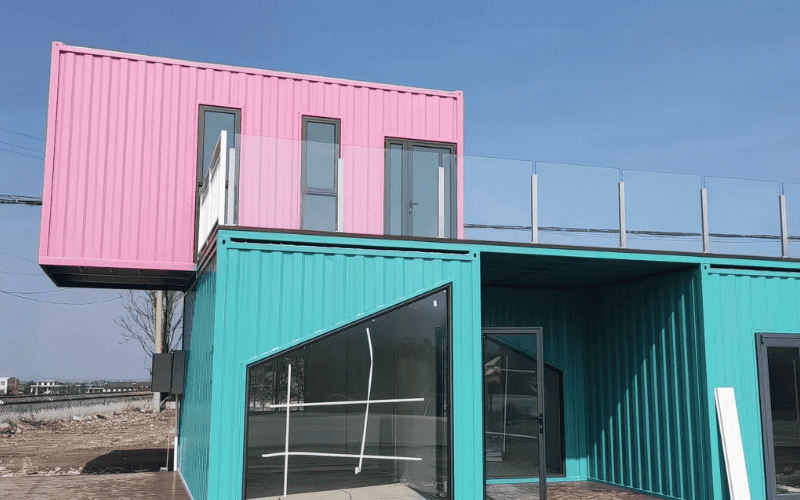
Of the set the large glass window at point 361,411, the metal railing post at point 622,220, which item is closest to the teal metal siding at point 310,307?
the large glass window at point 361,411

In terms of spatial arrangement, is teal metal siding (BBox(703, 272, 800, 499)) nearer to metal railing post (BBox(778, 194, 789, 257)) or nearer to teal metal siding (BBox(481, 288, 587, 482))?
metal railing post (BBox(778, 194, 789, 257))

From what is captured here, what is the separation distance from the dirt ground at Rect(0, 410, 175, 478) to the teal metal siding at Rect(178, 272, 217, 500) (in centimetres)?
196

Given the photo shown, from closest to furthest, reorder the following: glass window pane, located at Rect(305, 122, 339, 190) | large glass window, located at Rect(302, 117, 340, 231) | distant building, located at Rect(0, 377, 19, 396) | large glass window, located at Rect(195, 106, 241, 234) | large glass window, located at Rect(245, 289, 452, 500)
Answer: large glass window, located at Rect(245, 289, 452, 500), large glass window, located at Rect(302, 117, 340, 231), glass window pane, located at Rect(305, 122, 339, 190), large glass window, located at Rect(195, 106, 241, 234), distant building, located at Rect(0, 377, 19, 396)

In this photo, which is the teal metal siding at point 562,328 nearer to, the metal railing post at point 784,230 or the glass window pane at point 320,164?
the metal railing post at point 784,230

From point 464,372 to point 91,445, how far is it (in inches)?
497

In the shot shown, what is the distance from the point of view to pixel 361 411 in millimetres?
8938

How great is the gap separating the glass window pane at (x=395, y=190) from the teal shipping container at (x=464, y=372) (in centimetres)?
48

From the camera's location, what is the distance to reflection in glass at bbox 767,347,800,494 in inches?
411

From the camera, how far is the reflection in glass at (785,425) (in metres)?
10.4

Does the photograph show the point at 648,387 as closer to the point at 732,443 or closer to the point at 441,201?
the point at 732,443

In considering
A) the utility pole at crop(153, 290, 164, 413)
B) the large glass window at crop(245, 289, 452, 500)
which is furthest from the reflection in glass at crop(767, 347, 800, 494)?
the utility pole at crop(153, 290, 164, 413)

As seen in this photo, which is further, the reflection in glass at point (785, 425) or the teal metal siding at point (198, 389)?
the reflection in glass at point (785, 425)

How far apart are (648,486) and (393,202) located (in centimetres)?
569

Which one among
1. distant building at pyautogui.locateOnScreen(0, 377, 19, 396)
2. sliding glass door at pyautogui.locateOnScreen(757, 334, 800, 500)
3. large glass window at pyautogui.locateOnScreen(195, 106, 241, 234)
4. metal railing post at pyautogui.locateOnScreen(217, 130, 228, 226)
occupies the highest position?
large glass window at pyautogui.locateOnScreen(195, 106, 241, 234)
